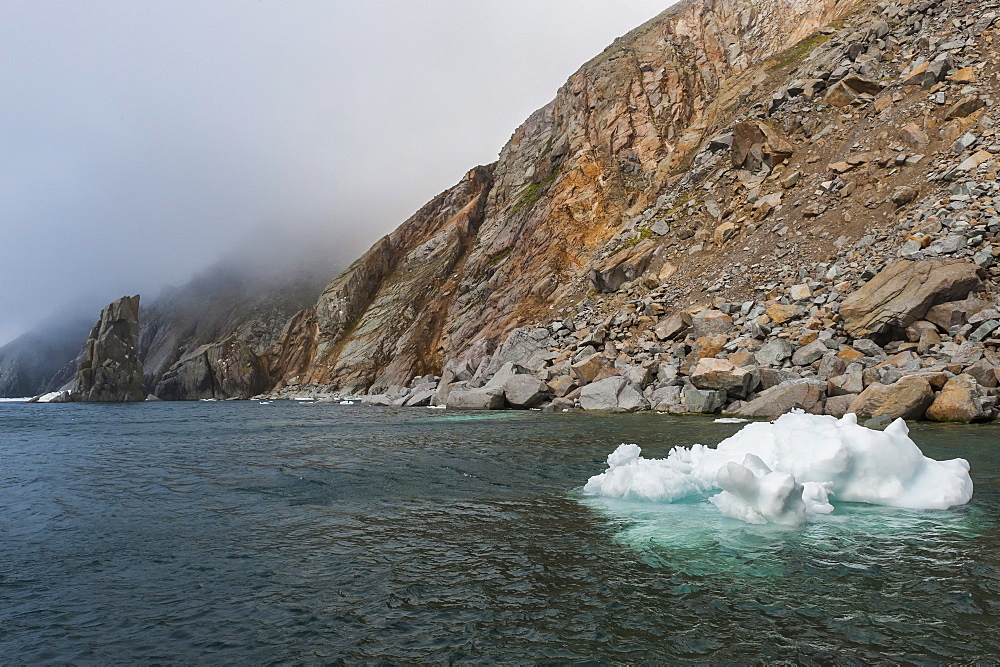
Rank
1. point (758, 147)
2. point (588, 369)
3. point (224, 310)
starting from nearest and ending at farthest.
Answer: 1. point (588, 369)
2. point (758, 147)
3. point (224, 310)

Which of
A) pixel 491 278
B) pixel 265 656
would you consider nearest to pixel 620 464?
pixel 265 656

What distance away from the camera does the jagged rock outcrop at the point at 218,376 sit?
112 m

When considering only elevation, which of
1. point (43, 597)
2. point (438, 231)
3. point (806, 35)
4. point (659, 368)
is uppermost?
point (806, 35)

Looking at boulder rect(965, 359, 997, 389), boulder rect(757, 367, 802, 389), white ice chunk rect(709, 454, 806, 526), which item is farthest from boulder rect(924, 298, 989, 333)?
white ice chunk rect(709, 454, 806, 526)

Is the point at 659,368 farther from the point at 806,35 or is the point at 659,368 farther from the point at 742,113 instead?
the point at 806,35

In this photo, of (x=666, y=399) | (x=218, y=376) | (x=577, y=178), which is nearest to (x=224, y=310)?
(x=218, y=376)

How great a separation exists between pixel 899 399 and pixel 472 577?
1936 cm

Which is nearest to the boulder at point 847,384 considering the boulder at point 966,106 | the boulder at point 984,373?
the boulder at point 984,373

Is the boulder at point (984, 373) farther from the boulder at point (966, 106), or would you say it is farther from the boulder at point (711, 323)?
the boulder at point (966, 106)

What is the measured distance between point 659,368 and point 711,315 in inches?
211

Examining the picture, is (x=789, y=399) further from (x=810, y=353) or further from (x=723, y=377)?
(x=810, y=353)

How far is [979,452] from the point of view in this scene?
44.5 ft

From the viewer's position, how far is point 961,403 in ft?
61.6

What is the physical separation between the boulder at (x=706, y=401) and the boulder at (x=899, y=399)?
6522mm
